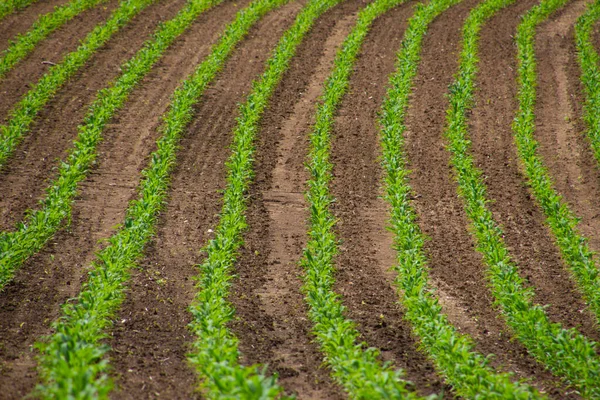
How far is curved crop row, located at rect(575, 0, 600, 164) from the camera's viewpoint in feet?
50.8

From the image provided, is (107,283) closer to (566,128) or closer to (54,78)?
(54,78)

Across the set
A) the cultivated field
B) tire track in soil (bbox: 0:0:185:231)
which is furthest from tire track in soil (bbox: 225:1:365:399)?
tire track in soil (bbox: 0:0:185:231)

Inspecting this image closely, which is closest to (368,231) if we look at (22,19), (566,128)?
(566,128)

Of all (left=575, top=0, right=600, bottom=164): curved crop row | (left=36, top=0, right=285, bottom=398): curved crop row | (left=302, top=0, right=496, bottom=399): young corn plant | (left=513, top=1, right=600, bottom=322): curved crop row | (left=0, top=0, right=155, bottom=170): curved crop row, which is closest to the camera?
(left=36, top=0, right=285, bottom=398): curved crop row

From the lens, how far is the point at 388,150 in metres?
14.5

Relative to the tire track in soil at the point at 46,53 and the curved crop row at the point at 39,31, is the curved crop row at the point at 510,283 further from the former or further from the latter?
the curved crop row at the point at 39,31

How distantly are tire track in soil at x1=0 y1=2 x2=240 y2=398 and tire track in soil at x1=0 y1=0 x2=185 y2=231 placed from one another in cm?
81

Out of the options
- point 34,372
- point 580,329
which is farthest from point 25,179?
point 580,329

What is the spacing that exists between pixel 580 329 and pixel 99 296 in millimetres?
6286

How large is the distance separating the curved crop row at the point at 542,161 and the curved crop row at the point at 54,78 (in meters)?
8.11

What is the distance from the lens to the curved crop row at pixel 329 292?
7.58 metres

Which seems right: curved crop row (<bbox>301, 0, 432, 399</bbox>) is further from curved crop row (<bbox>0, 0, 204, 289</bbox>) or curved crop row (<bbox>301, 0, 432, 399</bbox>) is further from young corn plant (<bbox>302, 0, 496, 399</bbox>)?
curved crop row (<bbox>0, 0, 204, 289</bbox>)

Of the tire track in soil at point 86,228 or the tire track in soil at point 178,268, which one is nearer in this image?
the tire track in soil at point 178,268

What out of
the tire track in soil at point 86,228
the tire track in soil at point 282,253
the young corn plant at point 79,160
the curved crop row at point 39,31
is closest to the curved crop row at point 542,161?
the tire track in soil at point 282,253
